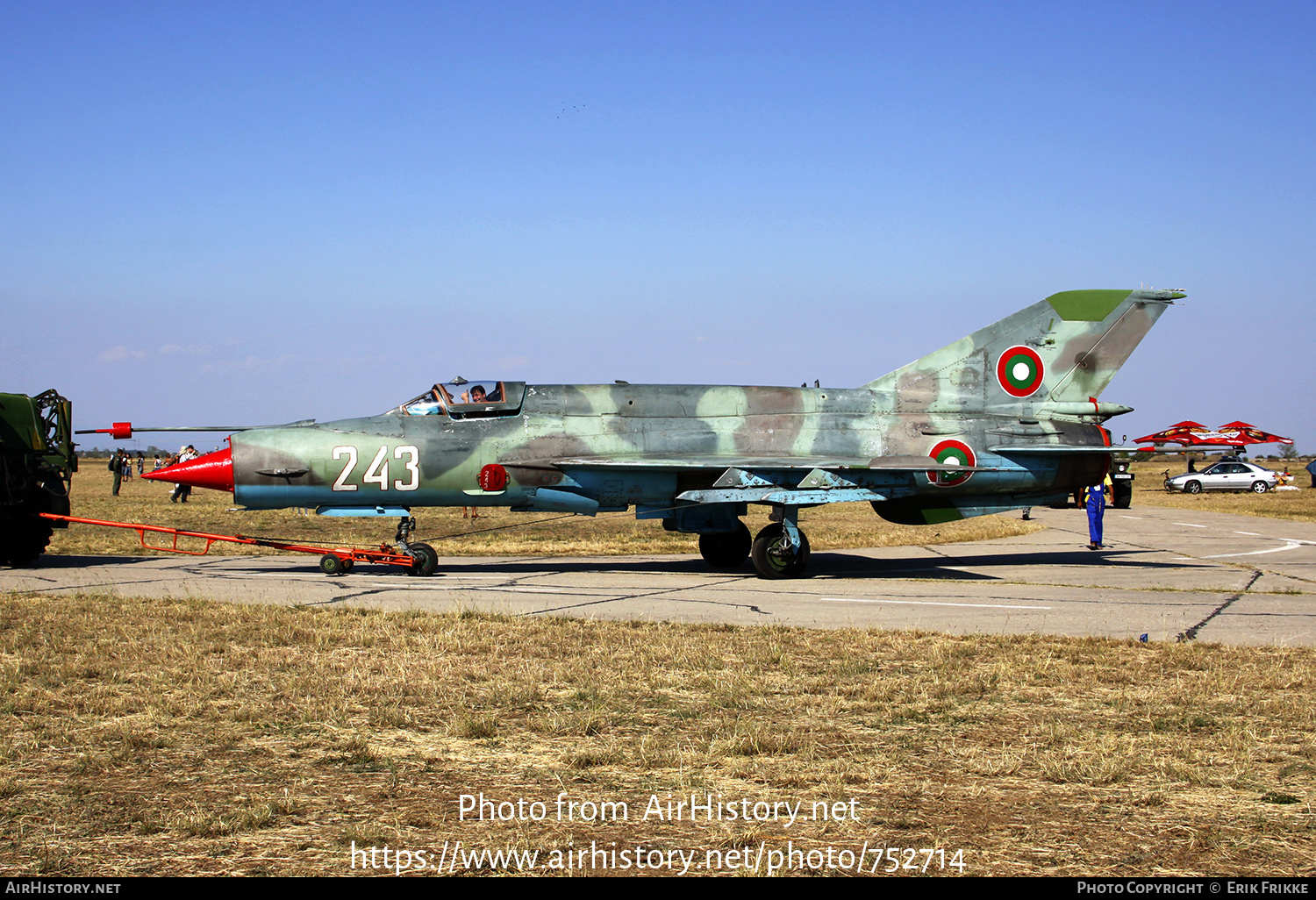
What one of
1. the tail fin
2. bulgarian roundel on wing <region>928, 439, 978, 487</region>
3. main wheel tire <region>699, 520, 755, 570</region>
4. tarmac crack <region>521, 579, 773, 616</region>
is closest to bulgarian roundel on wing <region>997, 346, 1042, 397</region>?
the tail fin

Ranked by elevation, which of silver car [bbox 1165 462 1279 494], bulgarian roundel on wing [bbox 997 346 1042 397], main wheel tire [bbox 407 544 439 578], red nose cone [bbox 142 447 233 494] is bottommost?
main wheel tire [bbox 407 544 439 578]

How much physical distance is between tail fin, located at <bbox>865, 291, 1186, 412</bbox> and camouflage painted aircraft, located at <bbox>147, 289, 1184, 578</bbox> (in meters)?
0.02

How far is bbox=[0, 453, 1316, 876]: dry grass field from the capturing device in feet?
15.7

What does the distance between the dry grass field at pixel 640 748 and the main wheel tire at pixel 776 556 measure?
17.5 ft

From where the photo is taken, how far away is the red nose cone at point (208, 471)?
15.1m

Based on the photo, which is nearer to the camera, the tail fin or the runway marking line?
the runway marking line

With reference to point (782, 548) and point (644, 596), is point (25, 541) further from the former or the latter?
point (782, 548)

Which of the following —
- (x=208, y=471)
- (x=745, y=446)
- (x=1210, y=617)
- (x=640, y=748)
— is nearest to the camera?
(x=640, y=748)

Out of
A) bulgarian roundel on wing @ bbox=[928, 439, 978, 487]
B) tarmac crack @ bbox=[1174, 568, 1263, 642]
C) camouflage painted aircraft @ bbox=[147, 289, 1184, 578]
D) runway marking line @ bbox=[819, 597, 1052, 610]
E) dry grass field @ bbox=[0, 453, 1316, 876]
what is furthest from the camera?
bulgarian roundel on wing @ bbox=[928, 439, 978, 487]

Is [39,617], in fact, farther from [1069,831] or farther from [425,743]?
[1069,831]

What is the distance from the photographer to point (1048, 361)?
17.7 m

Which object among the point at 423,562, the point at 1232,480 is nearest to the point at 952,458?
the point at 423,562

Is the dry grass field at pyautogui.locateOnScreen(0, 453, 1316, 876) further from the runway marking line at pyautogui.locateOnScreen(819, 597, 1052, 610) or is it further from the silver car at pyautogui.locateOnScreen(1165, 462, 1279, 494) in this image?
the silver car at pyautogui.locateOnScreen(1165, 462, 1279, 494)

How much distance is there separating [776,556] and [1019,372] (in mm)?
5614
